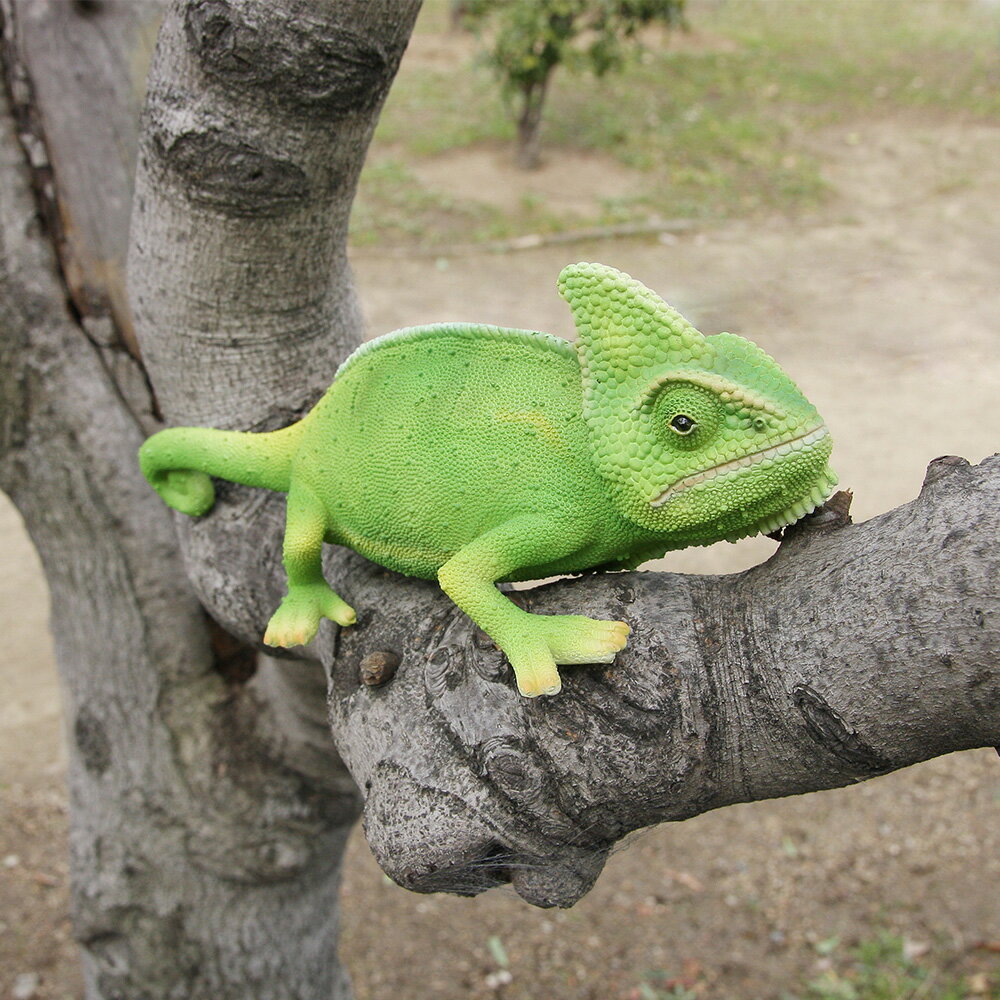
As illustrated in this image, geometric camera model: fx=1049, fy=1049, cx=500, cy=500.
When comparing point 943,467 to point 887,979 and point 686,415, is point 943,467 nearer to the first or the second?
point 686,415

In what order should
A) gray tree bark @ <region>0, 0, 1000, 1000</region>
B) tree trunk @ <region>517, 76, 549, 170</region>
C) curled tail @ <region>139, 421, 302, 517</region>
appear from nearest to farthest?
gray tree bark @ <region>0, 0, 1000, 1000</region>, curled tail @ <region>139, 421, 302, 517</region>, tree trunk @ <region>517, 76, 549, 170</region>

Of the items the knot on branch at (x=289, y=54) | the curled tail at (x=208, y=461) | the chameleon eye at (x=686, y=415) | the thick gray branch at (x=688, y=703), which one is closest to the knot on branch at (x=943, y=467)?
the thick gray branch at (x=688, y=703)

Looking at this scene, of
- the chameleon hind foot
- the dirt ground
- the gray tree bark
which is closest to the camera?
the gray tree bark

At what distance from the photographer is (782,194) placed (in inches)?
360

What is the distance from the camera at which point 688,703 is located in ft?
4.73

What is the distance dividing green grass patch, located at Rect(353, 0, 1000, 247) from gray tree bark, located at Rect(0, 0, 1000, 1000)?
627 cm

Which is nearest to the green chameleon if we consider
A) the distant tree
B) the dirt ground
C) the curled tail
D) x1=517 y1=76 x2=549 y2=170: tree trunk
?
the curled tail

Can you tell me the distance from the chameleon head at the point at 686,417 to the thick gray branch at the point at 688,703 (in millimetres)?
119

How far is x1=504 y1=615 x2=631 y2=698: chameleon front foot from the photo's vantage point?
141 cm

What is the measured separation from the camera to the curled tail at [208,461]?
1847mm

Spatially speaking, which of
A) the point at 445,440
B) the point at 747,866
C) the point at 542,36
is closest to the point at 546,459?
the point at 445,440

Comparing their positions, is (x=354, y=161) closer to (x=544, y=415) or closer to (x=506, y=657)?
(x=544, y=415)

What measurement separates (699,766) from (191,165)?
1.37 metres

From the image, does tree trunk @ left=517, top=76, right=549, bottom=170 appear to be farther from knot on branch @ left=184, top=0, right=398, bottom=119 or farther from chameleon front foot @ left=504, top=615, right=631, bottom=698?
chameleon front foot @ left=504, top=615, right=631, bottom=698
